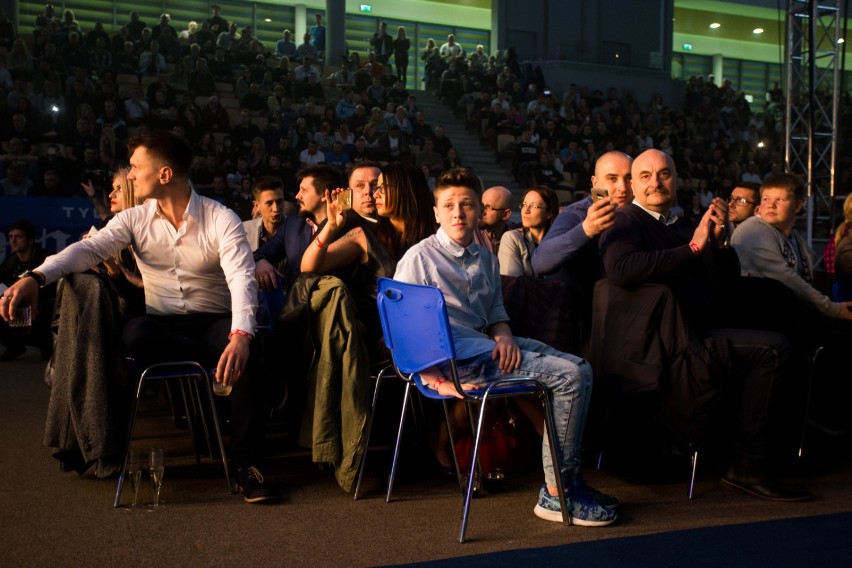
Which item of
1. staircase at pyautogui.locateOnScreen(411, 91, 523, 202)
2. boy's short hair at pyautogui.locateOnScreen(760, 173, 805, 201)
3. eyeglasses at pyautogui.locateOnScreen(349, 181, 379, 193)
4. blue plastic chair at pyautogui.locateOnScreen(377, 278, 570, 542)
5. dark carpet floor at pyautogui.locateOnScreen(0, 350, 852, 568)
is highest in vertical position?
staircase at pyautogui.locateOnScreen(411, 91, 523, 202)

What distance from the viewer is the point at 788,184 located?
15.0 feet

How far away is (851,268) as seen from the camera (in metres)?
4.93

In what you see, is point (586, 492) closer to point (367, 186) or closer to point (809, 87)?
point (367, 186)

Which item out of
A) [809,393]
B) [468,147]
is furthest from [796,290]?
[468,147]

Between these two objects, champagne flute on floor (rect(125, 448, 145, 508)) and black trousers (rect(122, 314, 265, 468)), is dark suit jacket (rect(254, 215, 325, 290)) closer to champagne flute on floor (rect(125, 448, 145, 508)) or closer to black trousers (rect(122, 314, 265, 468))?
black trousers (rect(122, 314, 265, 468))

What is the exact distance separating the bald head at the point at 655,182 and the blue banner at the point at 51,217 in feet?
23.0

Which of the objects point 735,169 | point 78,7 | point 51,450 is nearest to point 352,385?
point 51,450

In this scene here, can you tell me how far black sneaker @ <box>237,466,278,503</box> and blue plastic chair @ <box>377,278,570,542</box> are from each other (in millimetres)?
751

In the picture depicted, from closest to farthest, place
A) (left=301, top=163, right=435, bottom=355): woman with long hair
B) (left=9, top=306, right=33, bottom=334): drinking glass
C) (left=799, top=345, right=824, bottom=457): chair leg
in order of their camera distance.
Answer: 1. (left=9, top=306, right=33, bottom=334): drinking glass
2. (left=301, top=163, right=435, bottom=355): woman with long hair
3. (left=799, top=345, right=824, bottom=457): chair leg

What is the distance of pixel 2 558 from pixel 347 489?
1251 millimetres

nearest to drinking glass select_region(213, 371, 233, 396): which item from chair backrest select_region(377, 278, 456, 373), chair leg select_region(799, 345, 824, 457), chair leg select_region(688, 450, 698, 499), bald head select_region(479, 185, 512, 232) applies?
chair backrest select_region(377, 278, 456, 373)

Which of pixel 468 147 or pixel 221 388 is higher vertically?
pixel 468 147

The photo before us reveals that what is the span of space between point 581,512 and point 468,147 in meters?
14.3

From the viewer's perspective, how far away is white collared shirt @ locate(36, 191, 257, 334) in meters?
3.68
